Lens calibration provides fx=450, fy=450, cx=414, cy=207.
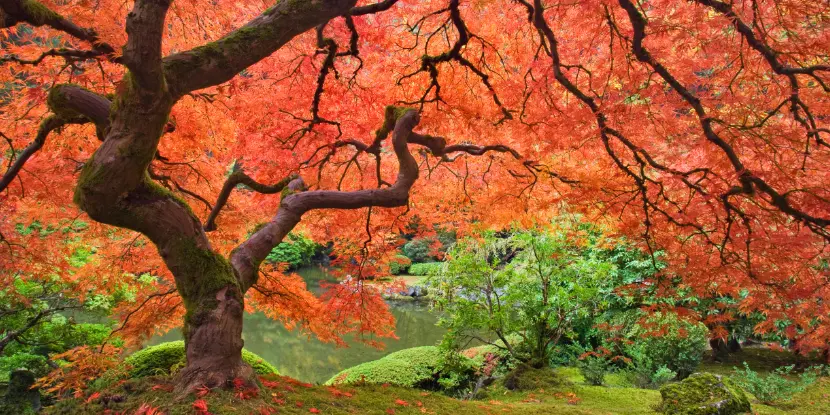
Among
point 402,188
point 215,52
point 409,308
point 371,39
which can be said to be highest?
point 371,39

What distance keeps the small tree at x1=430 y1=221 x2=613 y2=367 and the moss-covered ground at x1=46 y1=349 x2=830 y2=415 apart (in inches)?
33.6

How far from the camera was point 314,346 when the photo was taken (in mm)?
9562

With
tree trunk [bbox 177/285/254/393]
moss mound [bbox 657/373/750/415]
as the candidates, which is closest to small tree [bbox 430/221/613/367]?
moss mound [bbox 657/373/750/415]

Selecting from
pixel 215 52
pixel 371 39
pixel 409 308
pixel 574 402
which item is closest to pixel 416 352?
pixel 574 402

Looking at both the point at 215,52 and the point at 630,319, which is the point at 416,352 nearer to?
the point at 630,319

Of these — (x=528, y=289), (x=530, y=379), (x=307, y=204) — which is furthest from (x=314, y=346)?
(x=307, y=204)

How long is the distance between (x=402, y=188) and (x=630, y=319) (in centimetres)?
491

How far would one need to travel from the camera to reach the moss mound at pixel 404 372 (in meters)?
5.64

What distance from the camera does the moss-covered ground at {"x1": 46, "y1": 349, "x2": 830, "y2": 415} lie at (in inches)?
74.2

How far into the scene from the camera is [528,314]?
5.46m

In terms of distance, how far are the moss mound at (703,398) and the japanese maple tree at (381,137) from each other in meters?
0.62

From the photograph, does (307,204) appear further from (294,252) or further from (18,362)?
(294,252)

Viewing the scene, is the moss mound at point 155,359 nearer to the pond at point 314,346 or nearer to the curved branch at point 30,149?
the curved branch at point 30,149

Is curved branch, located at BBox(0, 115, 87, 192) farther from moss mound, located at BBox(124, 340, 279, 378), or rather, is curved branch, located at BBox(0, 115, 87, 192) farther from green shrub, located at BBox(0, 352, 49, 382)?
green shrub, located at BBox(0, 352, 49, 382)
